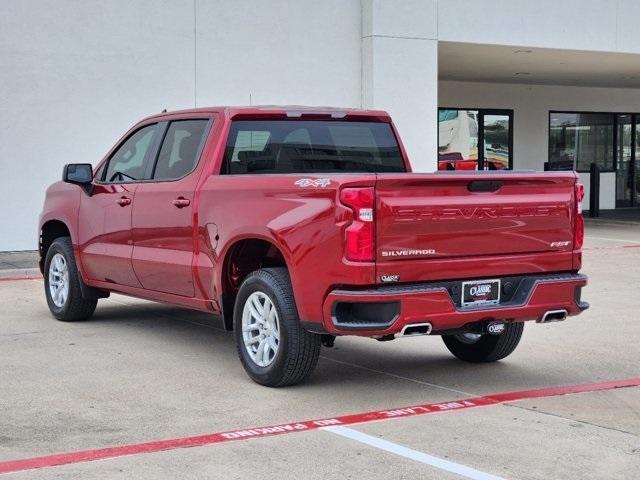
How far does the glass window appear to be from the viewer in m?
28.4

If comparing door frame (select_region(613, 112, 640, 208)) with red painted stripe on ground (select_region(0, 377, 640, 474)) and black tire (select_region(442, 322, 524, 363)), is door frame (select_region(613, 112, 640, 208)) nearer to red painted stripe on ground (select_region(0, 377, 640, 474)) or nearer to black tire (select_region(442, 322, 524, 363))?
black tire (select_region(442, 322, 524, 363))

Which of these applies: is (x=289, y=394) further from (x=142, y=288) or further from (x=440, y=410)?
(x=142, y=288)

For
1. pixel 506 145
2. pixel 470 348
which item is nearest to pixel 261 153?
pixel 470 348

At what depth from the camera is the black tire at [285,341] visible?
6586mm

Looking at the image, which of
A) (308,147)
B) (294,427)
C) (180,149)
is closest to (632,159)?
(308,147)

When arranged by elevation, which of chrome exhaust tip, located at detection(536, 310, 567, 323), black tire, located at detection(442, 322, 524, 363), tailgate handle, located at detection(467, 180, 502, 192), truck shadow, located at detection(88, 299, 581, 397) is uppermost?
tailgate handle, located at detection(467, 180, 502, 192)

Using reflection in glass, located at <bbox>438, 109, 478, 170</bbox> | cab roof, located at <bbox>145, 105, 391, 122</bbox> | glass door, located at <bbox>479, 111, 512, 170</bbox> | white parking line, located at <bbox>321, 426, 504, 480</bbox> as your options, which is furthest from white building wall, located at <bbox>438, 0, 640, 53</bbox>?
white parking line, located at <bbox>321, 426, 504, 480</bbox>

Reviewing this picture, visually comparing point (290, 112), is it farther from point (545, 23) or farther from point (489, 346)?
point (545, 23)

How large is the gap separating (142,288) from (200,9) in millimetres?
9340

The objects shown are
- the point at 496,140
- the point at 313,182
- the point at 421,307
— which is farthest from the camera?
the point at 496,140

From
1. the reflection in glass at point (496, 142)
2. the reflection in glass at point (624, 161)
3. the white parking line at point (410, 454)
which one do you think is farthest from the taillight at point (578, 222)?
the reflection in glass at point (624, 161)

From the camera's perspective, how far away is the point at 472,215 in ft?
21.2

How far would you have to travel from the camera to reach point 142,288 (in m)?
8.44

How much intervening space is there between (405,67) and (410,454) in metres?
13.5
